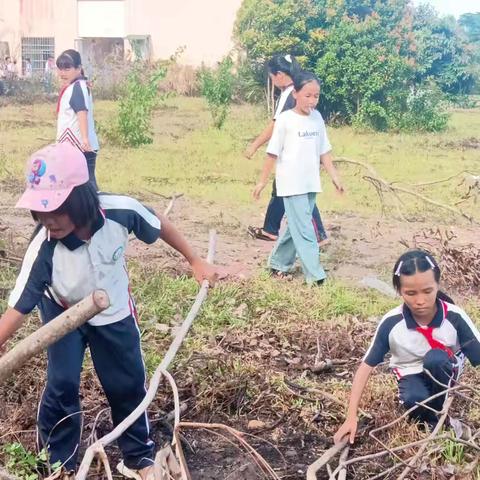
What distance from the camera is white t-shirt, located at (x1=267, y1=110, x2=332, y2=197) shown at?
5.66 m

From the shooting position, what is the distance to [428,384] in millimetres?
3365

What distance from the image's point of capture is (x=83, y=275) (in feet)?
9.25

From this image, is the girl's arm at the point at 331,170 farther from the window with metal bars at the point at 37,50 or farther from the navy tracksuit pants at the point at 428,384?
the window with metal bars at the point at 37,50

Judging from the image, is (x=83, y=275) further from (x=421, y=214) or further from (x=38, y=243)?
(x=421, y=214)

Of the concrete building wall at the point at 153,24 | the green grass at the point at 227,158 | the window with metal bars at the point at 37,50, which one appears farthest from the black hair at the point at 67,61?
the window with metal bars at the point at 37,50

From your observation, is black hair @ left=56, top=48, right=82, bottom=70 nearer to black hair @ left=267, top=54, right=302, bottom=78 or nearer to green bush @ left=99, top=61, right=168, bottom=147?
black hair @ left=267, top=54, right=302, bottom=78

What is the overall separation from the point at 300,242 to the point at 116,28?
84.5ft

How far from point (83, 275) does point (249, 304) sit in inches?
85.5

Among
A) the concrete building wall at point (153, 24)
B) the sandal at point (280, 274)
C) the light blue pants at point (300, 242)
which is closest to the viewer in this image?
the light blue pants at point (300, 242)

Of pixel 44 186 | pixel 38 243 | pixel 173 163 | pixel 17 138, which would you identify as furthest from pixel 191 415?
pixel 17 138

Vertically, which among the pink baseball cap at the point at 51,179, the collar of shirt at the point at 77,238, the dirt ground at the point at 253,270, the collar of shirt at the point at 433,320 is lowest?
the dirt ground at the point at 253,270

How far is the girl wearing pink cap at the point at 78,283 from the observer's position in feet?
8.61

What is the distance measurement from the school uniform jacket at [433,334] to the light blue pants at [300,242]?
224cm

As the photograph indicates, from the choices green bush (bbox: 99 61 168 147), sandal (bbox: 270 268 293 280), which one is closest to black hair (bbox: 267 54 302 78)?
sandal (bbox: 270 268 293 280)
